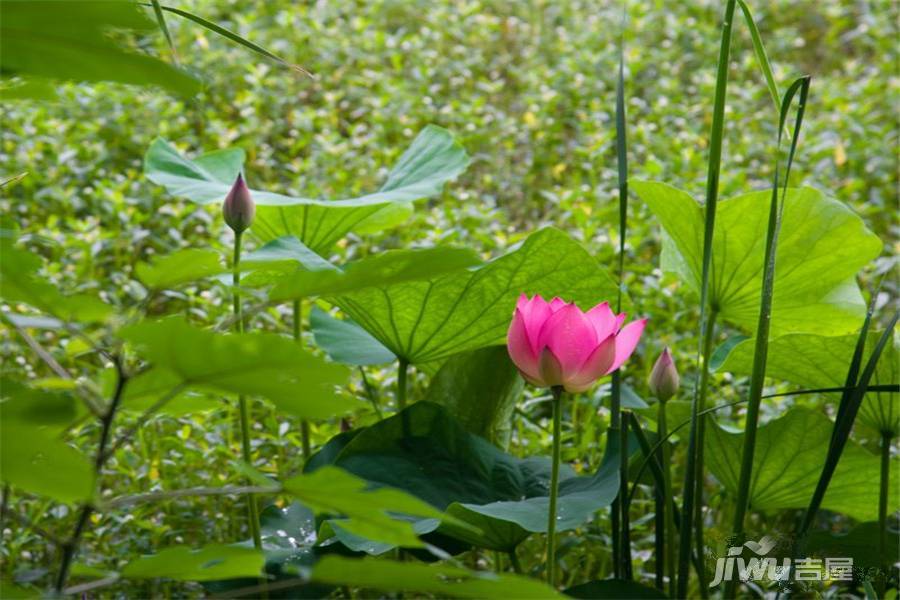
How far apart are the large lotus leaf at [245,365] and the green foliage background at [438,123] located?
3.06ft

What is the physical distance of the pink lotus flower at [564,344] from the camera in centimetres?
79

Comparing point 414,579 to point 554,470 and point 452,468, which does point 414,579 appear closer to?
point 554,470

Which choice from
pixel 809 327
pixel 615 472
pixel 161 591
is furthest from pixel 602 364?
pixel 161 591

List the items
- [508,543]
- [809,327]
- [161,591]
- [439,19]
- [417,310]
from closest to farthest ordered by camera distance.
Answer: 1. [508,543]
2. [417,310]
3. [809,327]
4. [161,591]
5. [439,19]

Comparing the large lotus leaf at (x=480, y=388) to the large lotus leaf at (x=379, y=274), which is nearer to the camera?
the large lotus leaf at (x=379, y=274)

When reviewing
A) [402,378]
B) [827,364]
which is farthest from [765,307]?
[402,378]

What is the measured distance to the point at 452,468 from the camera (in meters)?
0.99

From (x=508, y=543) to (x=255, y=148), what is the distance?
194 cm

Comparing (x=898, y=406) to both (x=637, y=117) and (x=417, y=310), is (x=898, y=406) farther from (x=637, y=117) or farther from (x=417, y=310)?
(x=637, y=117)

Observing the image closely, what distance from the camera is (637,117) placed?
113 inches

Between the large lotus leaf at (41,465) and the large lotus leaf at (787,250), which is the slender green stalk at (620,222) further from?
the large lotus leaf at (41,465)

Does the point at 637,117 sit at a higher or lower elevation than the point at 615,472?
higher

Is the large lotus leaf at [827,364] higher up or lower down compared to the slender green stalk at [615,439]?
higher up
